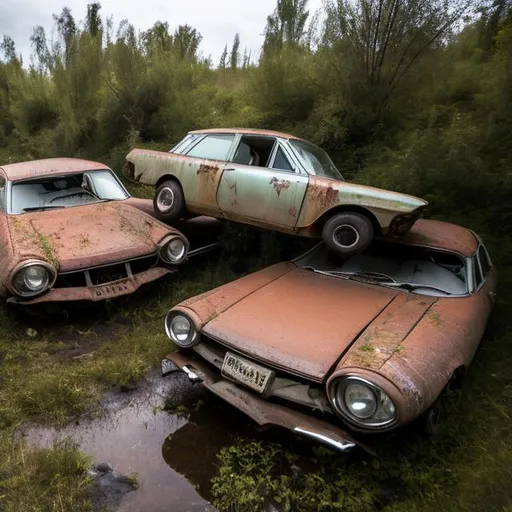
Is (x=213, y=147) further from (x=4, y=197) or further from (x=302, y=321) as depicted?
(x=302, y=321)

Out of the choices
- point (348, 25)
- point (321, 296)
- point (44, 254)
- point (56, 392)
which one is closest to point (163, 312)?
point (44, 254)

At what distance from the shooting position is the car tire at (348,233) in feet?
13.7

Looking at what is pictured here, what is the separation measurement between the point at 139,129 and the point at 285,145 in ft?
21.1

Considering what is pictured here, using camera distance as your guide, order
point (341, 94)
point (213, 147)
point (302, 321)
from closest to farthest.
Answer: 1. point (302, 321)
2. point (213, 147)
3. point (341, 94)

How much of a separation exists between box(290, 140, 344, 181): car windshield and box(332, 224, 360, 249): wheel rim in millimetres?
787

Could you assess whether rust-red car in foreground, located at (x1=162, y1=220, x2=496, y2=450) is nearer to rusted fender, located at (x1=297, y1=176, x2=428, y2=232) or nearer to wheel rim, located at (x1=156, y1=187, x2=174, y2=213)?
rusted fender, located at (x1=297, y1=176, x2=428, y2=232)

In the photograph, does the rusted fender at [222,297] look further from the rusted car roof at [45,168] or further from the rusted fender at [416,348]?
the rusted car roof at [45,168]

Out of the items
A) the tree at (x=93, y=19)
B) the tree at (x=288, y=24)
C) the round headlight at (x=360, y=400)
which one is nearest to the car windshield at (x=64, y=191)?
the round headlight at (x=360, y=400)

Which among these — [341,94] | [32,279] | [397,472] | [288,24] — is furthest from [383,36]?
[397,472]

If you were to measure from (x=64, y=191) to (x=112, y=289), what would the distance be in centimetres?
199

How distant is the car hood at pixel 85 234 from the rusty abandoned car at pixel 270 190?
40 cm

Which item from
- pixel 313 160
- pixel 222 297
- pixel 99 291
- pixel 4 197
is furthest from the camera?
pixel 4 197

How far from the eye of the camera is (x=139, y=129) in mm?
10266

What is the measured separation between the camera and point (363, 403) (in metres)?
2.56
